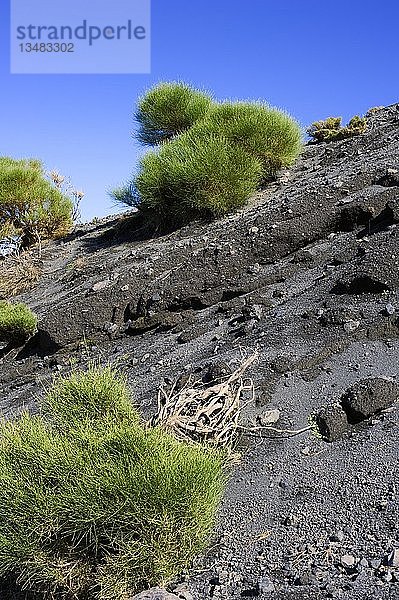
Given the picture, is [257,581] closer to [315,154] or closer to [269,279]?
[269,279]

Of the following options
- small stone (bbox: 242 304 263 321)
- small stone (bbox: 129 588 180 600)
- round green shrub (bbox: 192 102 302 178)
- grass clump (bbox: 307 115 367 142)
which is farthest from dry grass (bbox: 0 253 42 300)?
small stone (bbox: 129 588 180 600)

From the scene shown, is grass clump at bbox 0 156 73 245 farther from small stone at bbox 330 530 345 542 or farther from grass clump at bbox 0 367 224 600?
small stone at bbox 330 530 345 542

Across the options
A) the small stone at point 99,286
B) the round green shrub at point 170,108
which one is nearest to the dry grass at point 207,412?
the small stone at point 99,286

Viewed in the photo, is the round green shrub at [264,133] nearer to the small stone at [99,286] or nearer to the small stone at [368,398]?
the small stone at [99,286]

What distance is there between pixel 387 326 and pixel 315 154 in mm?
7531

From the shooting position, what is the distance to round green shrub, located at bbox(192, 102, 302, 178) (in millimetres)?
10742

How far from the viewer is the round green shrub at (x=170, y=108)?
12734mm

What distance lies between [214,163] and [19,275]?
159 inches

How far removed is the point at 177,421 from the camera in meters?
3.84

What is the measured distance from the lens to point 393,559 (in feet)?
9.03

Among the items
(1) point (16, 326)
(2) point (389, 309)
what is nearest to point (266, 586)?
(2) point (389, 309)

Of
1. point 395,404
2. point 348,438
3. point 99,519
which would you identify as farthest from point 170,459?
point 395,404

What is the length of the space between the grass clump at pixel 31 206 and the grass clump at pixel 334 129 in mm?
5256

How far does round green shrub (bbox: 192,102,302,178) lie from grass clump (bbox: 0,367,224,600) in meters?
8.09
